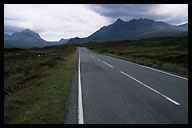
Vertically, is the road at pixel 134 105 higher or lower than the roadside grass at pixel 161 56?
lower

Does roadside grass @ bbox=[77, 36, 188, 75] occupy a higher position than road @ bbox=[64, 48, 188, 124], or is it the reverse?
roadside grass @ bbox=[77, 36, 188, 75]

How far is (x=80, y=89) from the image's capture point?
7.83 metres

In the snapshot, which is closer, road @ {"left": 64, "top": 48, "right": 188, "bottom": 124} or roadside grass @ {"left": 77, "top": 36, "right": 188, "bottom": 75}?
road @ {"left": 64, "top": 48, "right": 188, "bottom": 124}

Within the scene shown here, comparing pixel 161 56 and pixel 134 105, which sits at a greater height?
pixel 161 56

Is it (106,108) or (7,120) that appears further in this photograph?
(106,108)

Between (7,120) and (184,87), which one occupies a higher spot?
(184,87)

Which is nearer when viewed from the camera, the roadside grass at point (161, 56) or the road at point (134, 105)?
the road at point (134, 105)

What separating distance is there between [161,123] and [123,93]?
9.30ft

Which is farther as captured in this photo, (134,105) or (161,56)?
(161,56)
